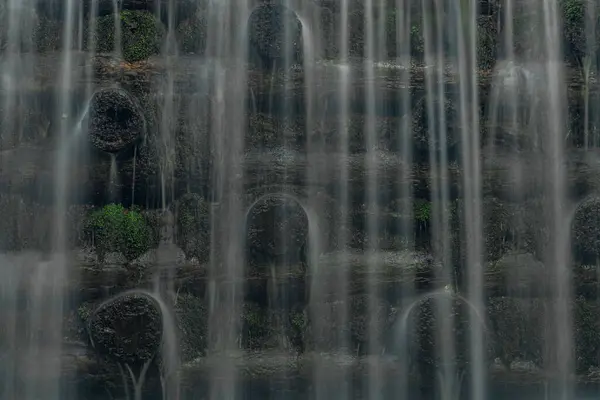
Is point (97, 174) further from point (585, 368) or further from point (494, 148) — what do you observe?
point (585, 368)

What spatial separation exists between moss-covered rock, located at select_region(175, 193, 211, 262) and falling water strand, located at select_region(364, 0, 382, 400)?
8.46ft

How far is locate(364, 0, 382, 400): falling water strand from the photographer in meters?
12.6

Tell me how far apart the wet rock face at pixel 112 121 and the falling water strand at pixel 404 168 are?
14.1 ft

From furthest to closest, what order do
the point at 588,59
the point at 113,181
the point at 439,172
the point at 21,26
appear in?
the point at 588,59, the point at 21,26, the point at 439,172, the point at 113,181

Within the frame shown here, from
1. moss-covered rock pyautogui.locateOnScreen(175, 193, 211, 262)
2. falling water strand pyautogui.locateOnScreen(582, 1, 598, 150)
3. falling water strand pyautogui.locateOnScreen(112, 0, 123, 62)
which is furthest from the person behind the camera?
falling water strand pyautogui.locateOnScreen(582, 1, 598, 150)

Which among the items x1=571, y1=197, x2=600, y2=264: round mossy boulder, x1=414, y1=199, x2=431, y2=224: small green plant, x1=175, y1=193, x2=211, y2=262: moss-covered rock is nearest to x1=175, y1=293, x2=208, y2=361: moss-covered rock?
x1=175, y1=193, x2=211, y2=262: moss-covered rock

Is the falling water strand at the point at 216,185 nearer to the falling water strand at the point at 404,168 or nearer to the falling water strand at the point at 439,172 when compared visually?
the falling water strand at the point at 404,168

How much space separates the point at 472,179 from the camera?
540 inches

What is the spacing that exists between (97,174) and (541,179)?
7.23m

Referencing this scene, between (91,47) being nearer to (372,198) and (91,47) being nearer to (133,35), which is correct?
(133,35)

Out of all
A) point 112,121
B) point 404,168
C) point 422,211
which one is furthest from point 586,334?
point 112,121

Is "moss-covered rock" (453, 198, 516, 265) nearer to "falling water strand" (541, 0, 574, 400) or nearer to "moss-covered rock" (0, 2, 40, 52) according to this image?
"falling water strand" (541, 0, 574, 400)

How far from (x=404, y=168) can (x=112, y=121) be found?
15.5 ft

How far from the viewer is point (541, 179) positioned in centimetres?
1395
